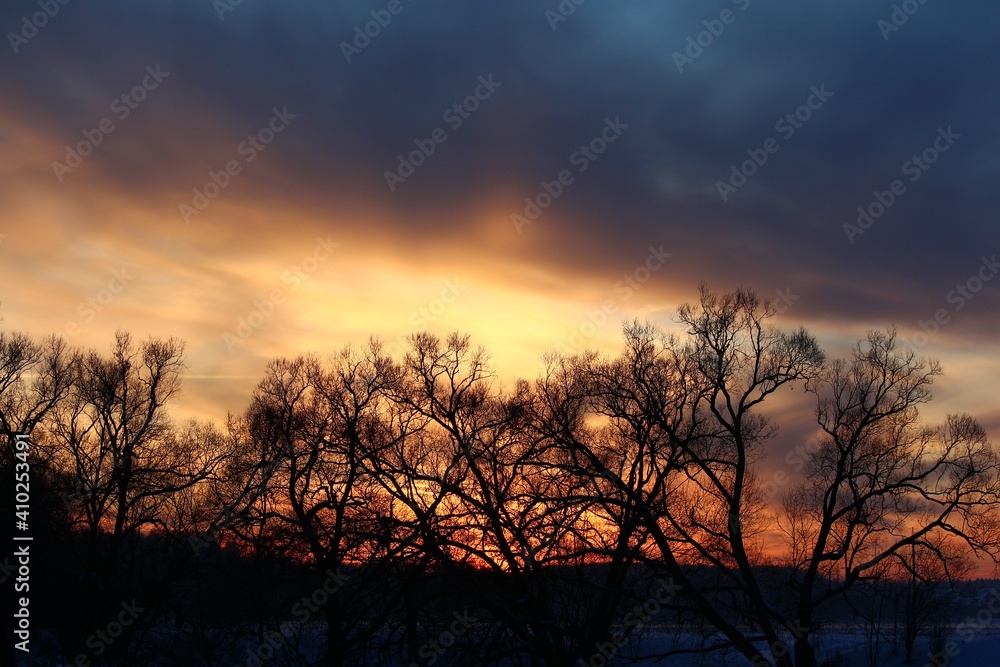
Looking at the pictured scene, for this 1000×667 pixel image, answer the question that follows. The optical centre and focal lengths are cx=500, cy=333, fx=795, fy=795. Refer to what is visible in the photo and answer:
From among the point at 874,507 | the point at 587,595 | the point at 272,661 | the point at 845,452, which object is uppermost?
the point at 845,452

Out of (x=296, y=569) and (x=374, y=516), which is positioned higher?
(x=374, y=516)

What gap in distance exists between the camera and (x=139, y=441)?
142ft

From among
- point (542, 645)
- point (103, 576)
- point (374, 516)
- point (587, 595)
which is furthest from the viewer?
point (103, 576)

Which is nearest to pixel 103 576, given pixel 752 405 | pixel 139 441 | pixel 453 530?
pixel 139 441

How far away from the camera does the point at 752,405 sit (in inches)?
1250

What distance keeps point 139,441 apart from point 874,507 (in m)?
36.7

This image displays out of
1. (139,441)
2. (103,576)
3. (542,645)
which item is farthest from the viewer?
(139,441)

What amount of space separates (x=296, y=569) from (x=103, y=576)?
1292 inches

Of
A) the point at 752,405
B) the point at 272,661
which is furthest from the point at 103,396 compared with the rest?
the point at 272,661

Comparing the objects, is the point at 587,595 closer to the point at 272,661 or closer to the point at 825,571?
the point at 272,661

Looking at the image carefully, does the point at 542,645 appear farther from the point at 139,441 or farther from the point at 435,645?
the point at 139,441

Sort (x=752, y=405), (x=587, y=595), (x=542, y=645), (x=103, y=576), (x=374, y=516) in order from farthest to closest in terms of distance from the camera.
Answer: (x=103, y=576) → (x=752, y=405) → (x=587, y=595) → (x=542, y=645) → (x=374, y=516)

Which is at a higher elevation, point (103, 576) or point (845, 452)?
point (845, 452)

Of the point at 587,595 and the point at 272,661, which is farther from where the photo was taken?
the point at 587,595
